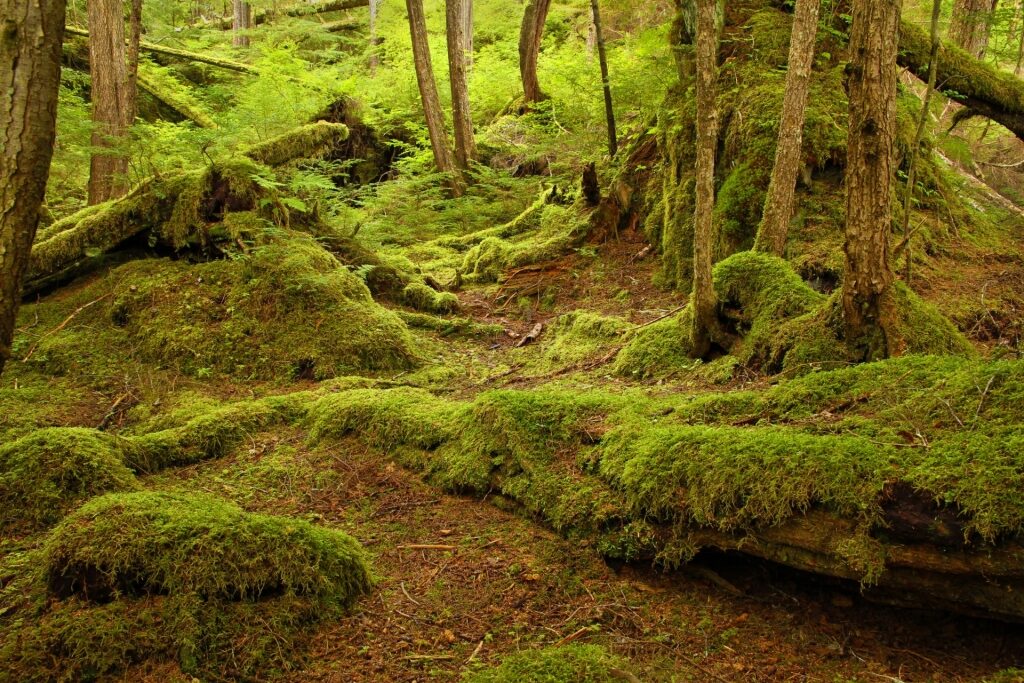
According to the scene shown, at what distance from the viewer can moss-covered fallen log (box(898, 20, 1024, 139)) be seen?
30.6 feet

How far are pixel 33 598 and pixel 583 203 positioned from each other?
10433 mm

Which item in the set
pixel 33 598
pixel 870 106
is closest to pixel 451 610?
pixel 33 598

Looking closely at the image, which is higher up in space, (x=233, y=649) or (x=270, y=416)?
(x=233, y=649)

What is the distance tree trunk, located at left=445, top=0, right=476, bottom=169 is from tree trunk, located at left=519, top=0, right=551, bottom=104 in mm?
1603

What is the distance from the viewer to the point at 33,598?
3.30m

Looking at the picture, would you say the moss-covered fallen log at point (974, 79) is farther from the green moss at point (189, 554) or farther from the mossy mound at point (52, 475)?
the mossy mound at point (52, 475)

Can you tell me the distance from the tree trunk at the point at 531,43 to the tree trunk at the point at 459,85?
63.1 inches

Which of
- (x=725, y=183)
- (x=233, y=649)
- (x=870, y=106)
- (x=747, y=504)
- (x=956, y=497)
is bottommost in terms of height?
(x=233, y=649)

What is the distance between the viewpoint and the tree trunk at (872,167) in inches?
181

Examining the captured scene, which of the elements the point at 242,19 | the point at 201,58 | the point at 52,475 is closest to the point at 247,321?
the point at 52,475

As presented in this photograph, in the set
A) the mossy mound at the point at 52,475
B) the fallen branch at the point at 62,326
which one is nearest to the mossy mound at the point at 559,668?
the mossy mound at the point at 52,475

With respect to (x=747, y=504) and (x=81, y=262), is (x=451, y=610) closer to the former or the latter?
(x=747, y=504)

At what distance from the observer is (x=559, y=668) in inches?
119

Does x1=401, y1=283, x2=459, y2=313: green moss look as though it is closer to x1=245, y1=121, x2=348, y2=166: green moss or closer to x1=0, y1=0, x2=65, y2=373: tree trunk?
x1=245, y1=121, x2=348, y2=166: green moss
